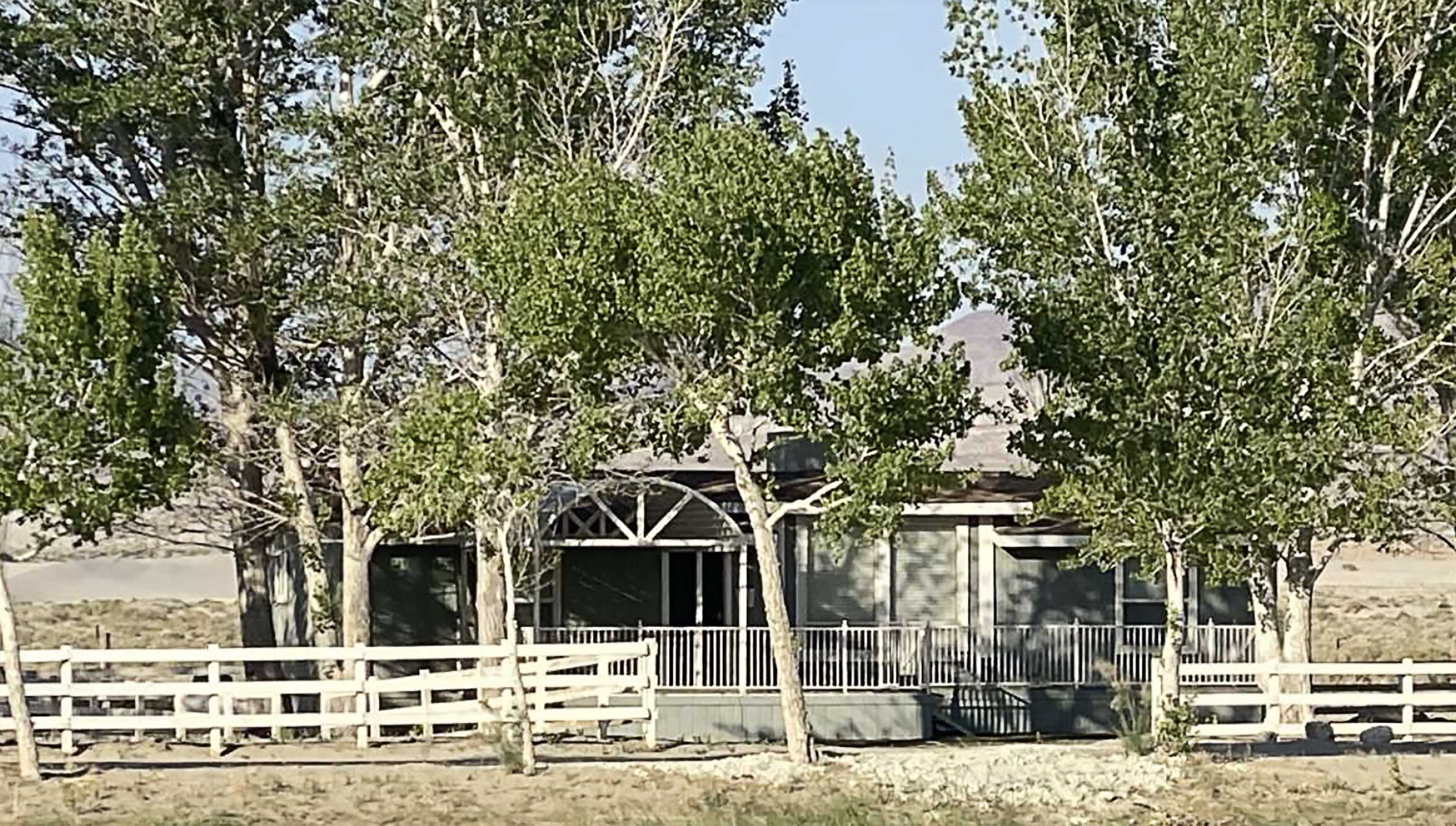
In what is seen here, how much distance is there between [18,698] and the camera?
786 inches

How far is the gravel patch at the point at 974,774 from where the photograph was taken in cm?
1942

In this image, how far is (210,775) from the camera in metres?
20.3

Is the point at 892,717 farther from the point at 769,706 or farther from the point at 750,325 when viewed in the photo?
the point at 750,325

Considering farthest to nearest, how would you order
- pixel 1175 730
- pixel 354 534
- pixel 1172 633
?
1. pixel 354 534
2. pixel 1172 633
3. pixel 1175 730

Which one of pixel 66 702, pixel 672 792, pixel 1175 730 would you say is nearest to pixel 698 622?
pixel 1175 730

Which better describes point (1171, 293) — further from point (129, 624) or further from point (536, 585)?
point (129, 624)

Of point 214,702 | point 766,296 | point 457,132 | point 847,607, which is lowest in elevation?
point 214,702

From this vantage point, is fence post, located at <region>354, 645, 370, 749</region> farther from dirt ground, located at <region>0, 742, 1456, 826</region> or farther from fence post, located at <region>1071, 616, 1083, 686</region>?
fence post, located at <region>1071, 616, 1083, 686</region>

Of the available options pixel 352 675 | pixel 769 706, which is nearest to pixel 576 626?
pixel 769 706

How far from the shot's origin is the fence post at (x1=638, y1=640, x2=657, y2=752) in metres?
22.8

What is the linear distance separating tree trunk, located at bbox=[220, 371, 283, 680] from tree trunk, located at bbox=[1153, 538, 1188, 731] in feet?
40.4

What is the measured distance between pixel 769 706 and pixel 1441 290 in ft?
33.1

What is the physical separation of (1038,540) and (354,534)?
980 cm

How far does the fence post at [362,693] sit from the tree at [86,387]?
273cm
